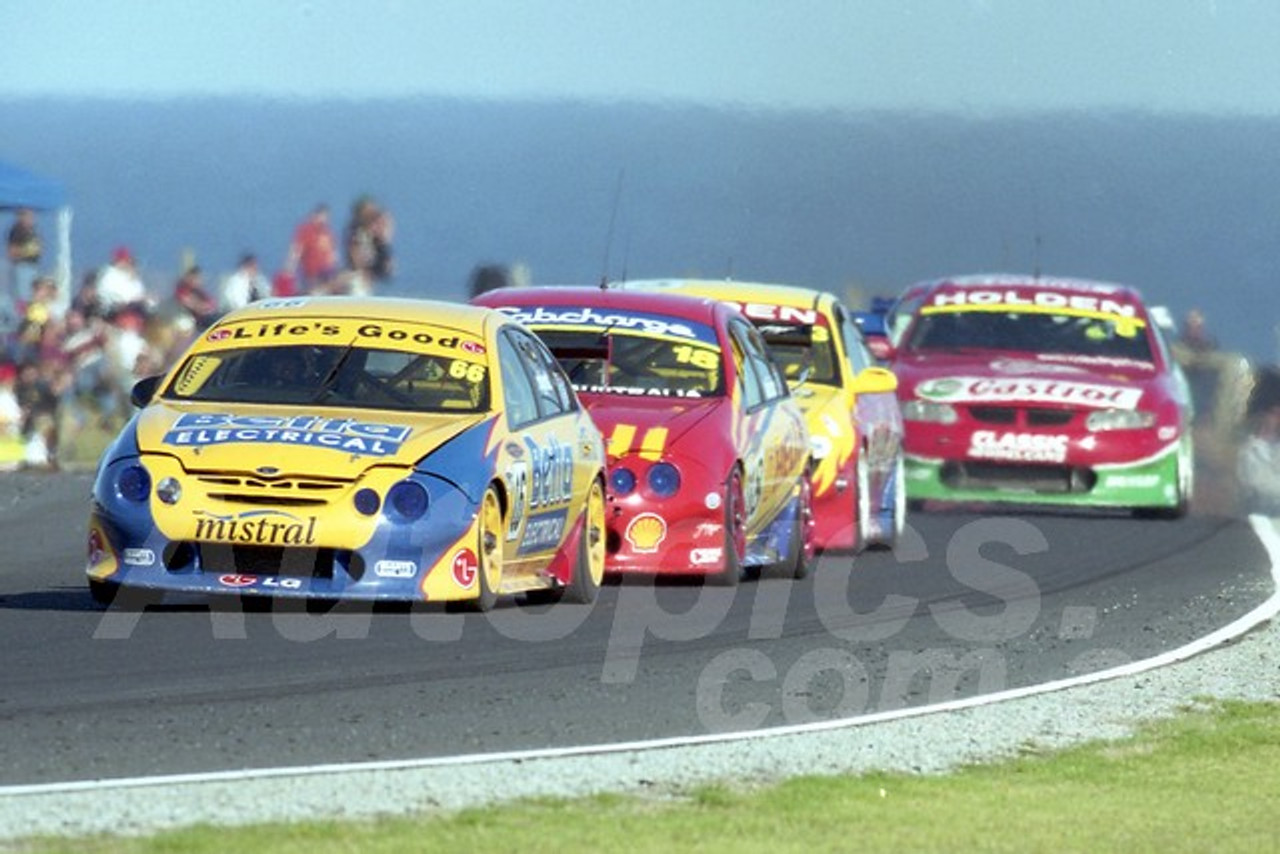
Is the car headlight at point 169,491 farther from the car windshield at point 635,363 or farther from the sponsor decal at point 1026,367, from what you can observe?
the sponsor decal at point 1026,367

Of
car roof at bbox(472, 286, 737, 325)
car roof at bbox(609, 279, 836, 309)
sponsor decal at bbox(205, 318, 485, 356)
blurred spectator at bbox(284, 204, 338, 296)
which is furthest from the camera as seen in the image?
blurred spectator at bbox(284, 204, 338, 296)

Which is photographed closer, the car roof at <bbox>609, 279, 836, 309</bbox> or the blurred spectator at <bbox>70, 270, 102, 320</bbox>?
the car roof at <bbox>609, 279, 836, 309</bbox>

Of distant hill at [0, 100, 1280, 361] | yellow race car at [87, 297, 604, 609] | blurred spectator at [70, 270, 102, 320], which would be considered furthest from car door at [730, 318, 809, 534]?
distant hill at [0, 100, 1280, 361]

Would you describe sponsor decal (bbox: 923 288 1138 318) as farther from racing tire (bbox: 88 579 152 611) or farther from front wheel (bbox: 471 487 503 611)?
front wheel (bbox: 471 487 503 611)

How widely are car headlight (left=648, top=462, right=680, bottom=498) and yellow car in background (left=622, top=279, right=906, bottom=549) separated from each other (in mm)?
2442

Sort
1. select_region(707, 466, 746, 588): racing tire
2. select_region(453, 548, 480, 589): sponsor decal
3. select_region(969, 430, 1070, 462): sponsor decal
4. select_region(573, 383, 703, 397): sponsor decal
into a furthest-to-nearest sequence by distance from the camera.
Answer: select_region(969, 430, 1070, 462): sponsor decal < select_region(573, 383, 703, 397): sponsor decal < select_region(707, 466, 746, 588): racing tire < select_region(453, 548, 480, 589): sponsor decal

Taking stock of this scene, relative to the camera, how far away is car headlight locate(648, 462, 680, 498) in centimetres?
1348

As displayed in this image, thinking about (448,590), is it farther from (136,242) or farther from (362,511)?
(136,242)

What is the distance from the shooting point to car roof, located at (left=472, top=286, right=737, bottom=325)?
1477 centimetres

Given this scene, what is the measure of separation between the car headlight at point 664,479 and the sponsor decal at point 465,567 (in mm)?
1934

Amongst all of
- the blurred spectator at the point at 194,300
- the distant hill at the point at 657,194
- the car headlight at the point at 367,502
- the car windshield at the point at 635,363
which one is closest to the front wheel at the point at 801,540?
the car windshield at the point at 635,363

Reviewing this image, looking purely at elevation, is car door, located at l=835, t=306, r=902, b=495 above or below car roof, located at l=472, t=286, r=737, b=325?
below

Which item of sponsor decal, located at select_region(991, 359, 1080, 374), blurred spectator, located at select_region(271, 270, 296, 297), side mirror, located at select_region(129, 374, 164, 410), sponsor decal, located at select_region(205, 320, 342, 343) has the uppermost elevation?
sponsor decal, located at select_region(205, 320, 342, 343)

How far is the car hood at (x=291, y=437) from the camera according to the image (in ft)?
37.8
